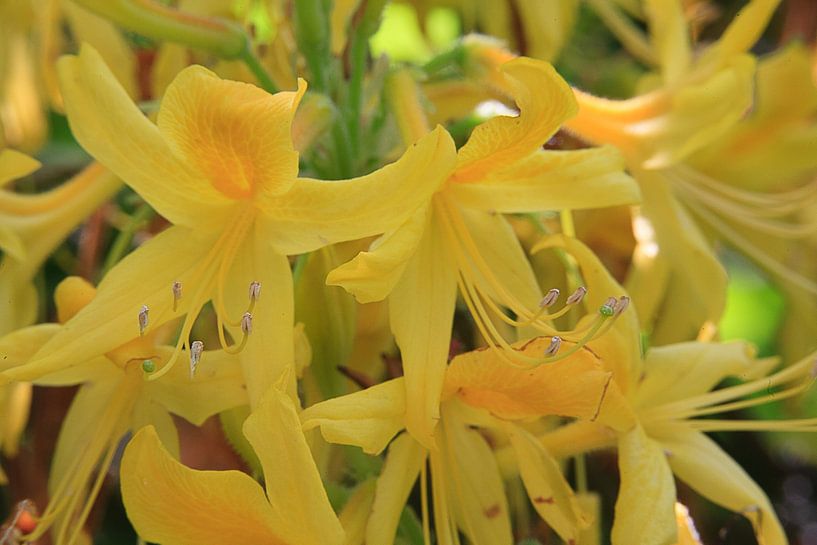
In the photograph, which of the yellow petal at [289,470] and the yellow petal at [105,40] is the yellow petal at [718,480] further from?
the yellow petal at [105,40]

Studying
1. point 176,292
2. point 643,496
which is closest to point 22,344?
point 176,292

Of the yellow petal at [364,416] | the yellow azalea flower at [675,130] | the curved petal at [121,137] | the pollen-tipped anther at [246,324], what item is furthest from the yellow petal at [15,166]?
the yellow azalea flower at [675,130]

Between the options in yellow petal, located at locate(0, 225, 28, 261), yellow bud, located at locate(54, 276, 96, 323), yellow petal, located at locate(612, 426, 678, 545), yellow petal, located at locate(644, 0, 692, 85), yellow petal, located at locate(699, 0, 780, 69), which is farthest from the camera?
yellow petal, located at locate(644, 0, 692, 85)

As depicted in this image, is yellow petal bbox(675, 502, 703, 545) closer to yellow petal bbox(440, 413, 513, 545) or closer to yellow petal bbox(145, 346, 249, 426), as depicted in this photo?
yellow petal bbox(440, 413, 513, 545)

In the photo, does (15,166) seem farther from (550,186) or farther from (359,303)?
(550,186)

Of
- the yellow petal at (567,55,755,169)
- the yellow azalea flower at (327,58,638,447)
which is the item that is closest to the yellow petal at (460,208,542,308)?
the yellow azalea flower at (327,58,638,447)

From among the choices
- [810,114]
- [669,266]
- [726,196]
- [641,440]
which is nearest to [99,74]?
[641,440]

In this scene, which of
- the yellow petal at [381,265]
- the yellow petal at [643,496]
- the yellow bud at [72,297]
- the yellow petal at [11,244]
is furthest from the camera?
the yellow petal at [11,244]
